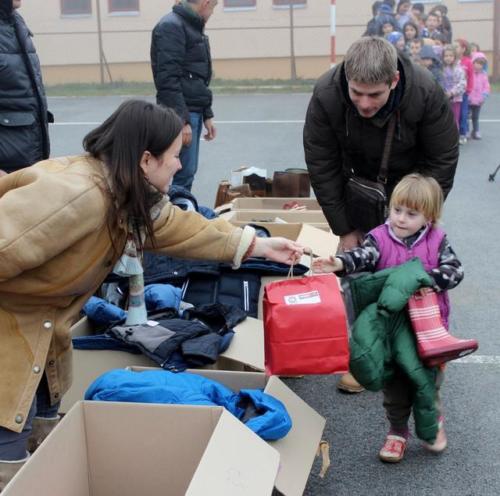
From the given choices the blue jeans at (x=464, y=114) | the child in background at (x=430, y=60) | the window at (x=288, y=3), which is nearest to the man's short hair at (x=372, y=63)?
the child in background at (x=430, y=60)

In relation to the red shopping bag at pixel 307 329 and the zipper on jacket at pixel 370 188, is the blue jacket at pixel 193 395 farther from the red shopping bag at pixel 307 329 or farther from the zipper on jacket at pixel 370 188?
the zipper on jacket at pixel 370 188

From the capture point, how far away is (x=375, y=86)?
3670 mm

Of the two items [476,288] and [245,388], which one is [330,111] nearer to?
[245,388]

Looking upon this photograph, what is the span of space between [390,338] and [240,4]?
2289 centimetres

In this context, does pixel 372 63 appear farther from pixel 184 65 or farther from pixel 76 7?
pixel 76 7

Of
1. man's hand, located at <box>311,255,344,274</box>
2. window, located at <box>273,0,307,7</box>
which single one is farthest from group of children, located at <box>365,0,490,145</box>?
Answer: window, located at <box>273,0,307,7</box>

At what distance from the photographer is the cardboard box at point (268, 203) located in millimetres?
6289

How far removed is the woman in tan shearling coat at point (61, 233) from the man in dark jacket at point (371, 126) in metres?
1.20

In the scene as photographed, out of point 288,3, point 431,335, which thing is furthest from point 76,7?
point 431,335

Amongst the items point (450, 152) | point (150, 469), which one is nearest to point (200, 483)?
point (150, 469)

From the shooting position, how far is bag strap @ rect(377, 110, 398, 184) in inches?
154

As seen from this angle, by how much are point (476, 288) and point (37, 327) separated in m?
3.92

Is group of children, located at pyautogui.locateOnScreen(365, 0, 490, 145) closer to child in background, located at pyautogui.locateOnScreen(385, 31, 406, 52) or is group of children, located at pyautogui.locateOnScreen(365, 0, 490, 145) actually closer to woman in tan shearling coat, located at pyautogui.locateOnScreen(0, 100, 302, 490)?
child in background, located at pyautogui.locateOnScreen(385, 31, 406, 52)

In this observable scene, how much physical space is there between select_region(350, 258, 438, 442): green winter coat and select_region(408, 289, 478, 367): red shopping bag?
58 mm
